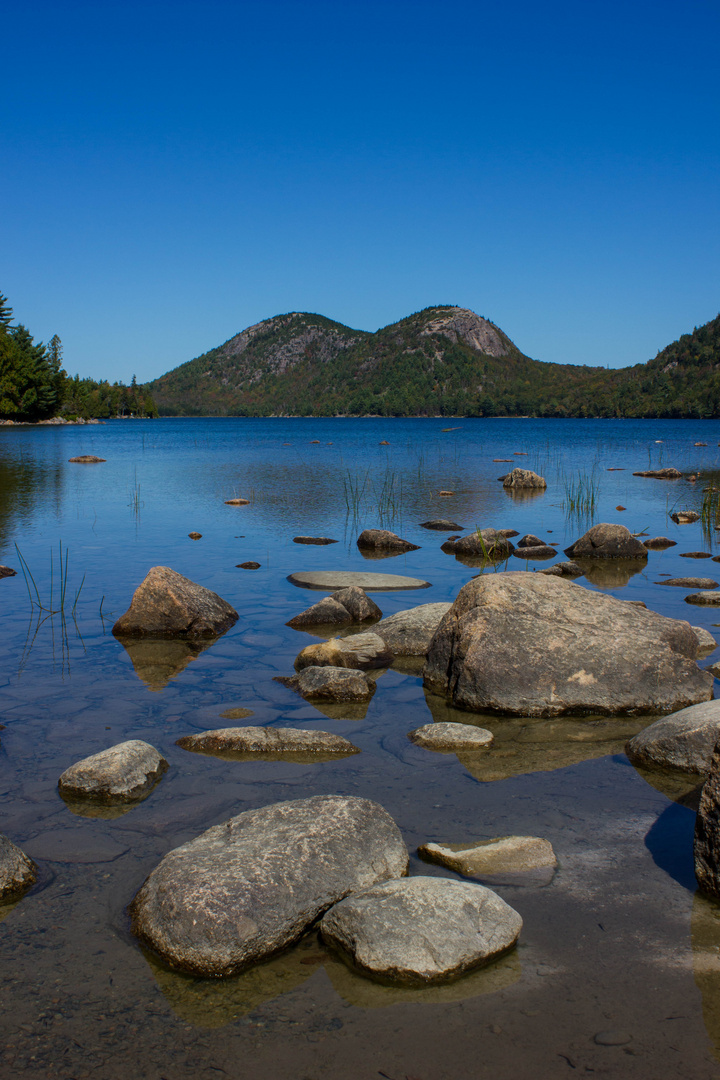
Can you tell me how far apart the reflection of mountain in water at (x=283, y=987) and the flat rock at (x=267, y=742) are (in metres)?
2.35

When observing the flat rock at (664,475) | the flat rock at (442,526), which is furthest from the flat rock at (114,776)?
the flat rock at (664,475)

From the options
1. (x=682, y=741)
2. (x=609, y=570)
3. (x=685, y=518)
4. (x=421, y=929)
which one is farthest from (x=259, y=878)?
(x=685, y=518)

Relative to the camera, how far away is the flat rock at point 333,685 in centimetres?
723

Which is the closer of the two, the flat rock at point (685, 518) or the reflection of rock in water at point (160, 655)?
the reflection of rock in water at point (160, 655)

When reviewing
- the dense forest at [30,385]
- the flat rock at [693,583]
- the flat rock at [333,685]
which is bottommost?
the flat rock at [333,685]

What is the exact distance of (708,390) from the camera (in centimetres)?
13438

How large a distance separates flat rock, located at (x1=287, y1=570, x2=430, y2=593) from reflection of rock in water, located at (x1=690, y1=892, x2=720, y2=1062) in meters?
7.54

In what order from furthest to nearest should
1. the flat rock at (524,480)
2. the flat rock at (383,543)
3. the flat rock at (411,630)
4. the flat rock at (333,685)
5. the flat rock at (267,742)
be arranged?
the flat rock at (524,480), the flat rock at (383,543), the flat rock at (411,630), the flat rock at (333,685), the flat rock at (267,742)

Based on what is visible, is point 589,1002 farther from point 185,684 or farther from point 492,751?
point 185,684

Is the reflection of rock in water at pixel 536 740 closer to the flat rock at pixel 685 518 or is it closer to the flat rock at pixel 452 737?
the flat rock at pixel 452 737

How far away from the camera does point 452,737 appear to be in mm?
6203

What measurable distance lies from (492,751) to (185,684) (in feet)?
10.7

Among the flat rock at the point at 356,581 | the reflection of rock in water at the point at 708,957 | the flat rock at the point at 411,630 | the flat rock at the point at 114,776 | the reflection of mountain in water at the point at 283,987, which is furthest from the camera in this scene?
the flat rock at the point at 356,581

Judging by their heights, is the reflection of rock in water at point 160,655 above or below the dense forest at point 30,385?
below
